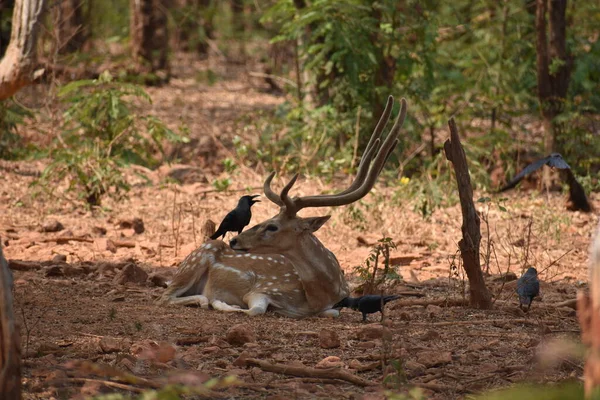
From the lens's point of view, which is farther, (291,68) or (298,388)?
(291,68)

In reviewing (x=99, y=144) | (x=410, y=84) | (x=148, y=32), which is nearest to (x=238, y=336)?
(x=99, y=144)

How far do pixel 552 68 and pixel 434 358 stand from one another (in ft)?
28.0

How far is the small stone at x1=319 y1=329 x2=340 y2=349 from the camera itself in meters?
5.70

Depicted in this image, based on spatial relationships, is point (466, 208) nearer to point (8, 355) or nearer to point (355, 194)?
point (355, 194)

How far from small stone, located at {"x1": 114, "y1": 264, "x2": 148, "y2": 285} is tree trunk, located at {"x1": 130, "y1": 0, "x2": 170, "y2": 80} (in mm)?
11837

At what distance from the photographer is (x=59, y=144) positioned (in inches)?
500

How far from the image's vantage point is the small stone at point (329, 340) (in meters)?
5.70

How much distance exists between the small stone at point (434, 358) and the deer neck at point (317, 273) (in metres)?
1.94

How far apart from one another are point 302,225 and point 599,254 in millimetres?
4128

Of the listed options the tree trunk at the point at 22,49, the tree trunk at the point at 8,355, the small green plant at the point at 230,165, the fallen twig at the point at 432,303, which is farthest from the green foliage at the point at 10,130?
the tree trunk at the point at 8,355

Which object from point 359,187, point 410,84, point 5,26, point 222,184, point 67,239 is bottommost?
point 67,239

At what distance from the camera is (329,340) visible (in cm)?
571

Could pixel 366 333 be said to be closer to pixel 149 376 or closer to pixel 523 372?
pixel 523 372

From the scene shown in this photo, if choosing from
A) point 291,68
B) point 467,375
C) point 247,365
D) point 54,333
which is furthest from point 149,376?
point 291,68
